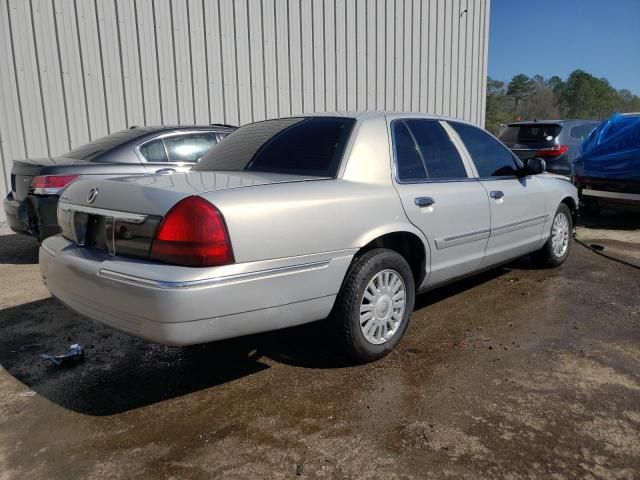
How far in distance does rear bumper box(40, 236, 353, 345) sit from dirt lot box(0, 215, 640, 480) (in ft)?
1.58

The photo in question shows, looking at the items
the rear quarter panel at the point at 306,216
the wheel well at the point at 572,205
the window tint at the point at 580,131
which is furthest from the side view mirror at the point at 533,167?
the window tint at the point at 580,131

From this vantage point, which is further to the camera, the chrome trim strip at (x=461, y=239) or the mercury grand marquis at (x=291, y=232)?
the chrome trim strip at (x=461, y=239)

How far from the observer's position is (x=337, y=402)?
9.18 feet

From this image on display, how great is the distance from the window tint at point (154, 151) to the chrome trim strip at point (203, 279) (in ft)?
11.5

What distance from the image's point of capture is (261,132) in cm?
373

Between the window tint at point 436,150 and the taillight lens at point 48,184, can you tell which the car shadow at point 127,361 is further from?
the taillight lens at point 48,184

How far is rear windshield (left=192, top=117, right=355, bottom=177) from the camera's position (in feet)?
10.5

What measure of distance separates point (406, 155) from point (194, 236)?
5.54 feet

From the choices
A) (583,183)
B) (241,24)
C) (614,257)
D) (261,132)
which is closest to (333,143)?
(261,132)

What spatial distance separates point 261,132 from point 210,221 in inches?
57.7

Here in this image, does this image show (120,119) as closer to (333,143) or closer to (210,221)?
(333,143)

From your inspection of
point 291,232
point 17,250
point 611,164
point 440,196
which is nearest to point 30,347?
point 291,232

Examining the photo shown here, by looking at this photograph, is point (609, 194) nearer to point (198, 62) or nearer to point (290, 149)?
point (290, 149)

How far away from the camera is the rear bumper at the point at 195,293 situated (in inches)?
94.0
